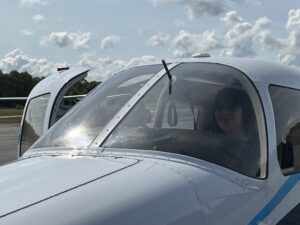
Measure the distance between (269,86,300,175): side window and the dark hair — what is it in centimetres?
22

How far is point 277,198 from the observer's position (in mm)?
3205

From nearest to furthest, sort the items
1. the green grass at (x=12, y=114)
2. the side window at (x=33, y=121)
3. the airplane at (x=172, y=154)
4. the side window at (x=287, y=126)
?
the airplane at (x=172, y=154), the side window at (x=287, y=126), the side window at (x=33, y=121), the green grass at (x=12, y=114)

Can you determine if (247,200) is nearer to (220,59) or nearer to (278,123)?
(278,123)

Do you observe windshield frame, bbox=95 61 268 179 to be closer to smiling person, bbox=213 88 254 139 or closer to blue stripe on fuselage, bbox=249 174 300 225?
smiling person, bbox=213 88 254 139

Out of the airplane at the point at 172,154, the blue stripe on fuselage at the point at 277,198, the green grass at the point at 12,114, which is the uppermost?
the airplane at the point at 172,154

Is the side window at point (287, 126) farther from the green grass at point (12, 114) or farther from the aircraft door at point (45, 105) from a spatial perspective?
the green grass at point (12, 114)

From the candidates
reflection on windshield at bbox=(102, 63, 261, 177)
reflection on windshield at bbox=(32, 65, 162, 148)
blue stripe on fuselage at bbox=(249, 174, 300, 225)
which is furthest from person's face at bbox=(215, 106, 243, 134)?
reflection on windshield at bbox=(32, 65, 162, 148)

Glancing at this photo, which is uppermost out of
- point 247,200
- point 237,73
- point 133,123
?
point 237,73

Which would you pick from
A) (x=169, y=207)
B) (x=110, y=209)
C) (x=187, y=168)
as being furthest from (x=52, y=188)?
(x=187, y=168)

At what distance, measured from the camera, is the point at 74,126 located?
3.54 meters

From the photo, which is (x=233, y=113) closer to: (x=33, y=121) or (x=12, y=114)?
(x=33, y=121)

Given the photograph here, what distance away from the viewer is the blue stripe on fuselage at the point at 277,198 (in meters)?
3.00

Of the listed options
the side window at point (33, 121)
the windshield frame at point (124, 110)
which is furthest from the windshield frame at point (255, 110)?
the side window at point (33, 121)

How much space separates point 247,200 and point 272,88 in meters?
0.95
